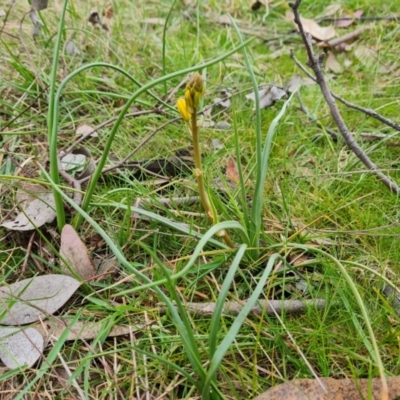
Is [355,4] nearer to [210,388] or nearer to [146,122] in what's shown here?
[146,122]

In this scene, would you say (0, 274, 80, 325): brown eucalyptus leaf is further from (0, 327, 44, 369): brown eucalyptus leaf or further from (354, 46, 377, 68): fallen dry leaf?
(354, 46, 377, 68): fallen dry leaf

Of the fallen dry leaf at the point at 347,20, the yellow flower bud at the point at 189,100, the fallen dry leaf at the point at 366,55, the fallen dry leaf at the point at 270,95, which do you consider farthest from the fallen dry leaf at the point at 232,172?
the fallen dry leaf at the point at 347,20

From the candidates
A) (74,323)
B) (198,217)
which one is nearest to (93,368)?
(74,323)

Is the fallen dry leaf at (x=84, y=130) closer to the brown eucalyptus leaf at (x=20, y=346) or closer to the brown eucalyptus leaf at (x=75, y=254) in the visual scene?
the brown eucalyptus leaf at (x=75, y=254)

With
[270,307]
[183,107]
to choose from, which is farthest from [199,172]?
[270,307]

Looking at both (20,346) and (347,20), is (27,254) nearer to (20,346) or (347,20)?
(20,346)

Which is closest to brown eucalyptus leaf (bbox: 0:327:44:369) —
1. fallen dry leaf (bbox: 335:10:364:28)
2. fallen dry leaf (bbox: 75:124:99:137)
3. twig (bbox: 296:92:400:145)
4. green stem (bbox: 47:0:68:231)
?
green stem (bbox: 47:0:68:231)
